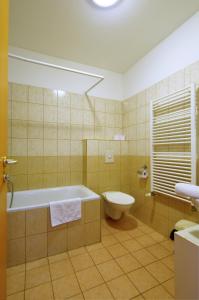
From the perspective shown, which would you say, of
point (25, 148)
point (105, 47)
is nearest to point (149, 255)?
→ point (25, 148)

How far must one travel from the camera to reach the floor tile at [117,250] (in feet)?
5.54

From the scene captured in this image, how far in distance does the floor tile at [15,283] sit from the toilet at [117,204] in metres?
1.23

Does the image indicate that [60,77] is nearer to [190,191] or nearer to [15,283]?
[190,191]

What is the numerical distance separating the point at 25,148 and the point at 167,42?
2418 millimetres

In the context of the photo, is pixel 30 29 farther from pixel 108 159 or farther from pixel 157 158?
pixel 157 158

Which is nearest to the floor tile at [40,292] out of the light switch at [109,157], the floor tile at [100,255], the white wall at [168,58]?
the floor tile at [100,255]

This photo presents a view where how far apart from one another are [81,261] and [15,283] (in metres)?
0.60

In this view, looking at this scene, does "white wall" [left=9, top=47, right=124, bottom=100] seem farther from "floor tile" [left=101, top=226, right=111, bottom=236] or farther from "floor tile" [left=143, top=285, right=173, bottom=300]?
"floor tile" [left=143, top=285, right=173, bottom=300]

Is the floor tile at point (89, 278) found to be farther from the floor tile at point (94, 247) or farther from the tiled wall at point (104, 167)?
the tiled wall at point (104, 167)

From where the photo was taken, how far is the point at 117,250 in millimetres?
1759

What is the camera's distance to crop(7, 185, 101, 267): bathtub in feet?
5.09

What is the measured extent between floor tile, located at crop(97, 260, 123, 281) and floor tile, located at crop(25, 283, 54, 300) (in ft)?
1.53

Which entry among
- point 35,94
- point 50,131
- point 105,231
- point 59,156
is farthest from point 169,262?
point 35,94

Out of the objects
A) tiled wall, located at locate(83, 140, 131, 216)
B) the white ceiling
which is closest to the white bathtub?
tiled wall, located at locate(83, 140, 131, 216)
